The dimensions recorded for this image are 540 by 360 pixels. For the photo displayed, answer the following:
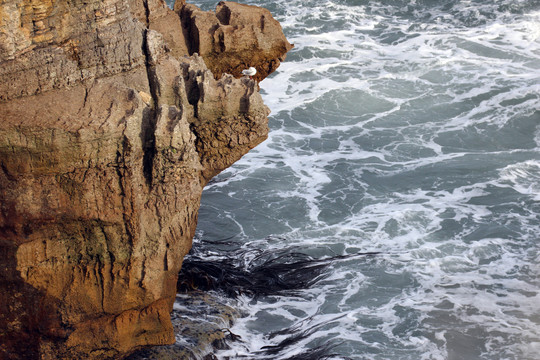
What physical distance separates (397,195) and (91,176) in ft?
32.6

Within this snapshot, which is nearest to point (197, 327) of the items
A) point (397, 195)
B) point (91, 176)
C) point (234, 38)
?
point (91, 176)

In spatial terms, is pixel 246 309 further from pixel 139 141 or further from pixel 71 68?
pixel 71 68

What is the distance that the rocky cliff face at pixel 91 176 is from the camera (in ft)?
28.5

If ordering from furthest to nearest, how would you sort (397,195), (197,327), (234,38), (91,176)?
(397,195)
(234,38)
(197,327)
(91,176)

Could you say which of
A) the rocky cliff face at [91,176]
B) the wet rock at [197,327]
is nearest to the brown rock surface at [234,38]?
the rocky cliff face at [91,176]

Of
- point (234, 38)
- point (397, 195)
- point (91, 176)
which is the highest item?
point (234, 38)

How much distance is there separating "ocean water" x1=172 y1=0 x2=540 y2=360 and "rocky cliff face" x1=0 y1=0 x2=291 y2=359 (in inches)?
106

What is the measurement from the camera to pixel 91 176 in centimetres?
891

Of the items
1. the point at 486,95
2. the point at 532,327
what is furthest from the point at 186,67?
the point at 486,95

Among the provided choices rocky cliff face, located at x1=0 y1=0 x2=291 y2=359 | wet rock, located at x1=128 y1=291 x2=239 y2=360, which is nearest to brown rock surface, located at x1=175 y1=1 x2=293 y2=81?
rocky cliff face, located at x1=0 y1=0 x2=291 y2=359

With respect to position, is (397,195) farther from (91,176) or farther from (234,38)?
(91,176)

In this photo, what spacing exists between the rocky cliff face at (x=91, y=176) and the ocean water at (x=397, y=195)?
2.69 m

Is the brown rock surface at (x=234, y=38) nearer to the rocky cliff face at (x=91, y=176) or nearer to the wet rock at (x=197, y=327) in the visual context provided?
the rocky cliff face at (x=91, y=176)

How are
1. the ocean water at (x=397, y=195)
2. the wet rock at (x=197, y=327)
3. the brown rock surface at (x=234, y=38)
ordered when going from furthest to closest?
the brown rock surface at (x=234, y=38), the ocean water at (x=397, y=195), the wet rock at (x=197, y=327)
